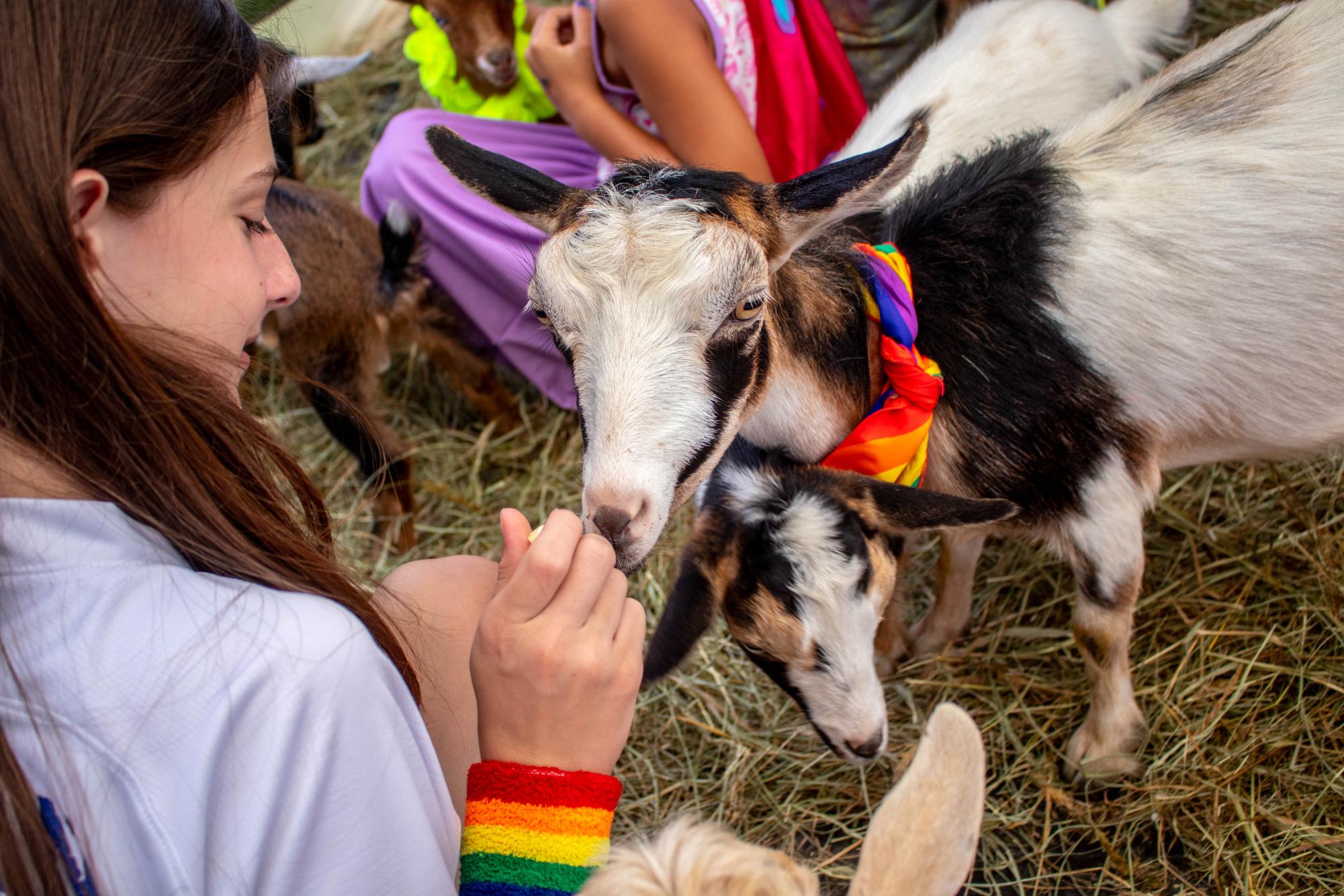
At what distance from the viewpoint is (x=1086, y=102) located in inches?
96.8

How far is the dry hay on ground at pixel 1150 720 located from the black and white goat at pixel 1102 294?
1.13 feet

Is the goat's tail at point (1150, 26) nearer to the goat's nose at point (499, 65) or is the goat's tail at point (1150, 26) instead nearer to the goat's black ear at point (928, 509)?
the goat's black ear at point (928, 509)

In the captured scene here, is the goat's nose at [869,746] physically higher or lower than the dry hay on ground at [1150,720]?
higher

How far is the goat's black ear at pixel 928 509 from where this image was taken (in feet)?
5.52

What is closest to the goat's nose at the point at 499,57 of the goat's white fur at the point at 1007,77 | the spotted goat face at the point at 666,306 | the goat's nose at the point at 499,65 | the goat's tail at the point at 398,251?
the goat's nose at the point at 499,65

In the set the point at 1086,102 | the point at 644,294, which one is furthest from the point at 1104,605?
the point at 1086,102

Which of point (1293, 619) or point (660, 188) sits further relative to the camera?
point (1293, 619)

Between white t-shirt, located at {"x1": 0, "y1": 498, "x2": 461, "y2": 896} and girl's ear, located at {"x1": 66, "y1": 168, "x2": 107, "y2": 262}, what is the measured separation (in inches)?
10.5

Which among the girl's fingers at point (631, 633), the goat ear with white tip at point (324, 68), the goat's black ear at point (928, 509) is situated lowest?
the goat's black ear at point (928, 509)

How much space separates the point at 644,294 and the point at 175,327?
2.25 ft

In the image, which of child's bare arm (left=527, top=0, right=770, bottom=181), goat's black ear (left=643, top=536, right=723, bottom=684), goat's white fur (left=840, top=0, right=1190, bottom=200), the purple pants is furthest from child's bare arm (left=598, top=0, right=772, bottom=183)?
goat's black ear (left=643, top=536, right=723, bottom=684)

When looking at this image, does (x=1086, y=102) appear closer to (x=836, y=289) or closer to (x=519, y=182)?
(x=836, y=289)

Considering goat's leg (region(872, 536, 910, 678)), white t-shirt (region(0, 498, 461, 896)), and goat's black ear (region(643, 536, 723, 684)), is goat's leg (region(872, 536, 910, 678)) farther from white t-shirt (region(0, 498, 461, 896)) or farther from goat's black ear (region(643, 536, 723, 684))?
white t-shirt (region(0, 498, 461, 896))

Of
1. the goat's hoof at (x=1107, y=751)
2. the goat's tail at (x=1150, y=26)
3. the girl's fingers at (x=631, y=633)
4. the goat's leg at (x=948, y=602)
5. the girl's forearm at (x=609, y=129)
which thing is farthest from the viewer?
the goat's tail at (x=1150, y=26)
